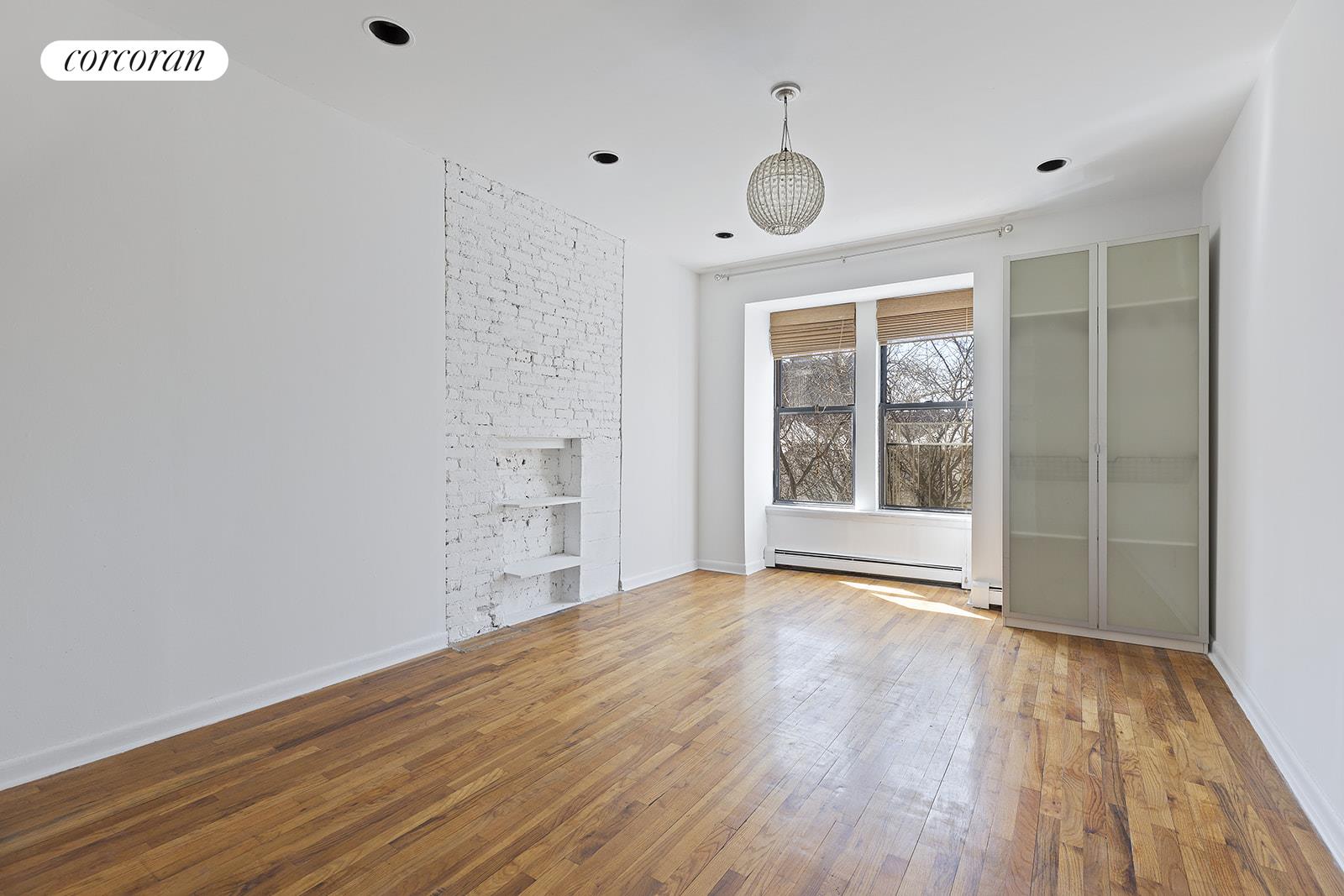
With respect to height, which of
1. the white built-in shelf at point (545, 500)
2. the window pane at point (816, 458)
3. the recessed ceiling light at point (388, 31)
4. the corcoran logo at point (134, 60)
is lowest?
the white built-in shelf at point (545, 500)

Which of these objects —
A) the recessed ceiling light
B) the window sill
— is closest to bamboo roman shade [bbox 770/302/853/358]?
the window sill

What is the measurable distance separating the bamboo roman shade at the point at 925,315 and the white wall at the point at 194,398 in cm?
403

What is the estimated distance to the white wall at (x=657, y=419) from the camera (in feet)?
18.1

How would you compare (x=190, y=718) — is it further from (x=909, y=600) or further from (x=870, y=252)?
(x=870, y=252)

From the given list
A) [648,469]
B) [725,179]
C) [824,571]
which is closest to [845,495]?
[824,571]

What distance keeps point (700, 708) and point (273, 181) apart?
322 centimetres

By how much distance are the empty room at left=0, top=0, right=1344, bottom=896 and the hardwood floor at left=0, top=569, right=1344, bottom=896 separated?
2cm

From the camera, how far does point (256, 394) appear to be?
301 cm

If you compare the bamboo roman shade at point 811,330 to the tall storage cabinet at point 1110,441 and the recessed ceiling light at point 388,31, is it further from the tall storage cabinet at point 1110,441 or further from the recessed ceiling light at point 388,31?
the recessed ceiling light at point 388,31

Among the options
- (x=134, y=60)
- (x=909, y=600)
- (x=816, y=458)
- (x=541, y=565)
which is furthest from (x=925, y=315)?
(x=134, y=60)

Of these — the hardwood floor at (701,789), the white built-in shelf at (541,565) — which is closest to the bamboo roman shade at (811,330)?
the white built-in shelf at (541,565)

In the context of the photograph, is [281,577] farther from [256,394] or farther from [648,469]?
[648,469]

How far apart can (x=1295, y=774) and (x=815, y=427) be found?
443cm

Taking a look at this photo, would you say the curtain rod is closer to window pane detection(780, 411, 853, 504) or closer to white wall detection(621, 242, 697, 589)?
white wall detection(621, 242, 697, 589)
